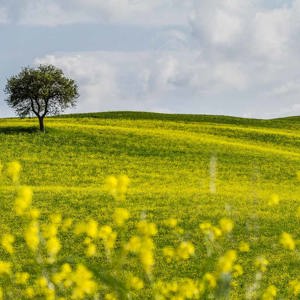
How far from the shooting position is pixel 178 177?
112ft

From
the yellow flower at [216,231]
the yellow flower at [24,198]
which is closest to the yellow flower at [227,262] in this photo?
the yellow flower at [216,231]

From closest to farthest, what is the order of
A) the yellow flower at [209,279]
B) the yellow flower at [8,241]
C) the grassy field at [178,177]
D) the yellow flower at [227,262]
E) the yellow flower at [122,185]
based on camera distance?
the yellow flower at [122,185] → the yellow flower at [227,262] → the yellow flower at [209,279] → the yellow flower at [8,241] → the grassy field at [178,177]

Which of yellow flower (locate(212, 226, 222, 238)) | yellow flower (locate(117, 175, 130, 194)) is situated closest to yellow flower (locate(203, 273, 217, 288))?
yellow flower (locate(212, 226, 222, 238))

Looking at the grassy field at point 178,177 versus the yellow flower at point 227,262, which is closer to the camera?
the yellow flower at point 227,262

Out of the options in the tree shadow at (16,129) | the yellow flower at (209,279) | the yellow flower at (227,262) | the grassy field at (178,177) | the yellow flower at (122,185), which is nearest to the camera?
the yellow flower at (122,185)

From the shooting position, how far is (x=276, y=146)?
49.7 metres

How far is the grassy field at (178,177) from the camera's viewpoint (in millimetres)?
17438

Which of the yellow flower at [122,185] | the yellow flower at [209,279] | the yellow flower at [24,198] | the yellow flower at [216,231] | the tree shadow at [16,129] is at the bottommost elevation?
the tree shadow at [16,129]

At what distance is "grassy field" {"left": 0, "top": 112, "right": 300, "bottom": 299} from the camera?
17438 mm

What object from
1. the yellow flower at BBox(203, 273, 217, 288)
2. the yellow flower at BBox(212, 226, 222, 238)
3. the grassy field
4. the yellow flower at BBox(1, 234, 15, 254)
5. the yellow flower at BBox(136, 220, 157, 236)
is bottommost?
the grassy field

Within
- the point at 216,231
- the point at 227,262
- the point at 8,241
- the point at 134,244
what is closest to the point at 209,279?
the point at 216,231

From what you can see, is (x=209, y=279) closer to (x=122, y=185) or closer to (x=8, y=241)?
(x=122, y=185)

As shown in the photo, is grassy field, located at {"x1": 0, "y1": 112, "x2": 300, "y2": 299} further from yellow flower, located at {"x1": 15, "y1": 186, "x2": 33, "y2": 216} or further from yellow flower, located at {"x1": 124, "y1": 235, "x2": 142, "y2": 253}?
yellow flower, located at {"x1": 15, "y1": 186, "x2": 33, "y2": 216}

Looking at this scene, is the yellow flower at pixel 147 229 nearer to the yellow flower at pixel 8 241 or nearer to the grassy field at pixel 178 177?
→ the grassy field at pixel 178 177
